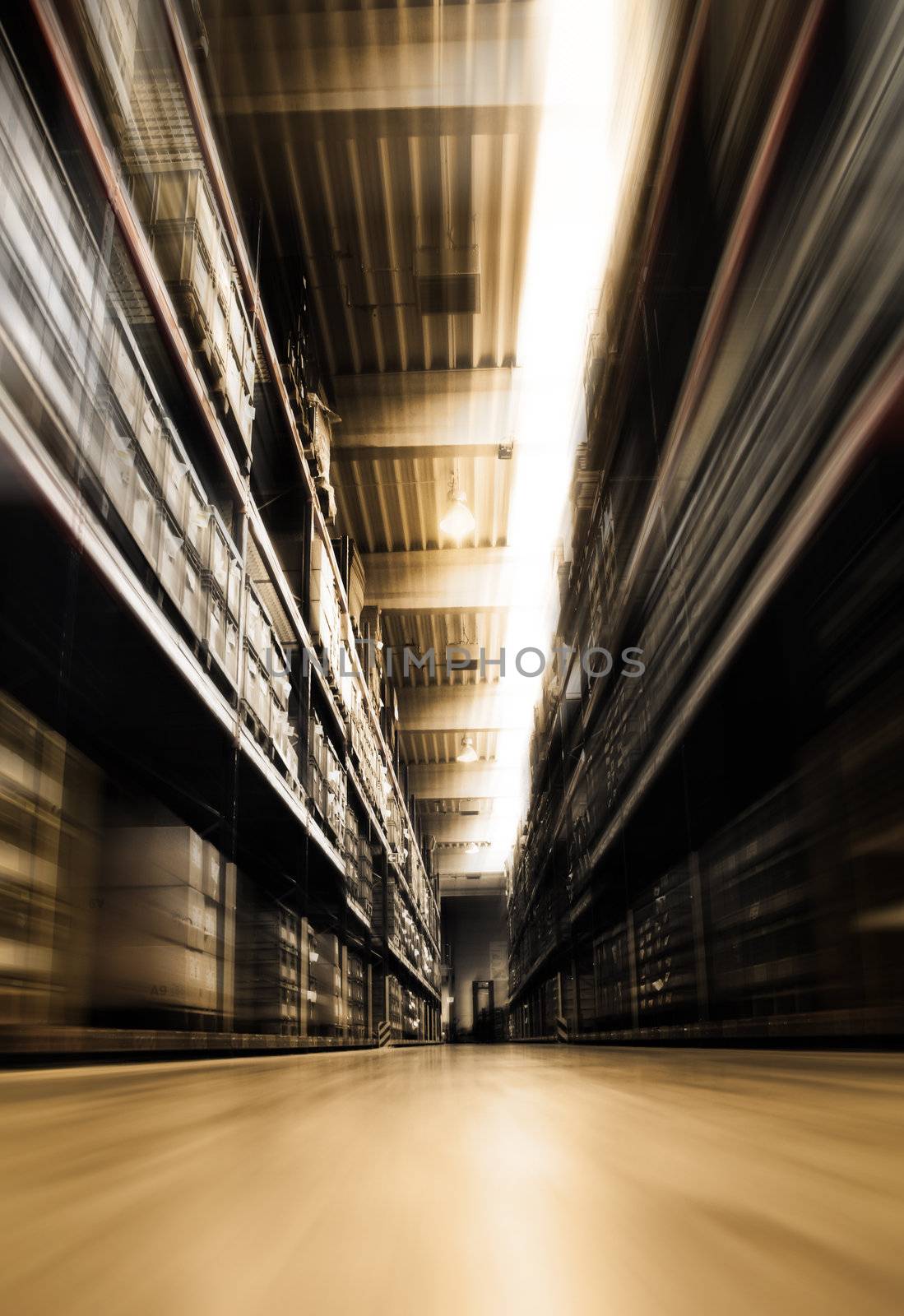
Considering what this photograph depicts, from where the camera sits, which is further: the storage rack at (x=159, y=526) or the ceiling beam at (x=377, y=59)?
the ceiling beam at (x=377, y=59)

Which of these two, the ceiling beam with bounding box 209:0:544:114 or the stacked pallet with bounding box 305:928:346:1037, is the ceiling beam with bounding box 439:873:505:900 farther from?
the ceiling beam with bounding box 209:0:544:114

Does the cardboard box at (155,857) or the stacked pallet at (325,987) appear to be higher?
the cardboard box at (155,857)

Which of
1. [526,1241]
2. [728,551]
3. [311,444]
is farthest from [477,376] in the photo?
[526,1241]

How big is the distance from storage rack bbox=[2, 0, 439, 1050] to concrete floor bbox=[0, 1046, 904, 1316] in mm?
2432

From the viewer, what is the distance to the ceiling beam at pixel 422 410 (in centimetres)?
932

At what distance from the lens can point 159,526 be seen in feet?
13.1

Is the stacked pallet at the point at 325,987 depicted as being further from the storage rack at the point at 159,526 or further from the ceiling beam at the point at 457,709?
the ceiling beam at the point at 457,709

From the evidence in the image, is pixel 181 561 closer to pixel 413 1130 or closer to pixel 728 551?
pixel 728 551

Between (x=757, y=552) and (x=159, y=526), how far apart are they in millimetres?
2454

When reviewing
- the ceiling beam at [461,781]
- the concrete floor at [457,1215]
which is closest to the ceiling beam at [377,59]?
the concrete floor at [457,1215]

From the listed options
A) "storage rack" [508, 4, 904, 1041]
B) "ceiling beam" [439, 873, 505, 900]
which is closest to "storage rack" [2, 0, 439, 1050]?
"storage rack" [508, 4, 904, 1041]

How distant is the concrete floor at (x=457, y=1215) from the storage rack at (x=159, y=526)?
243 centimetres

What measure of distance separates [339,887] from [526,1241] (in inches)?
390

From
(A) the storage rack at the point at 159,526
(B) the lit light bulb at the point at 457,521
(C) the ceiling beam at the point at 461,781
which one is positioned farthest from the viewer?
(C) the ceiling beam at the point at 461,781
